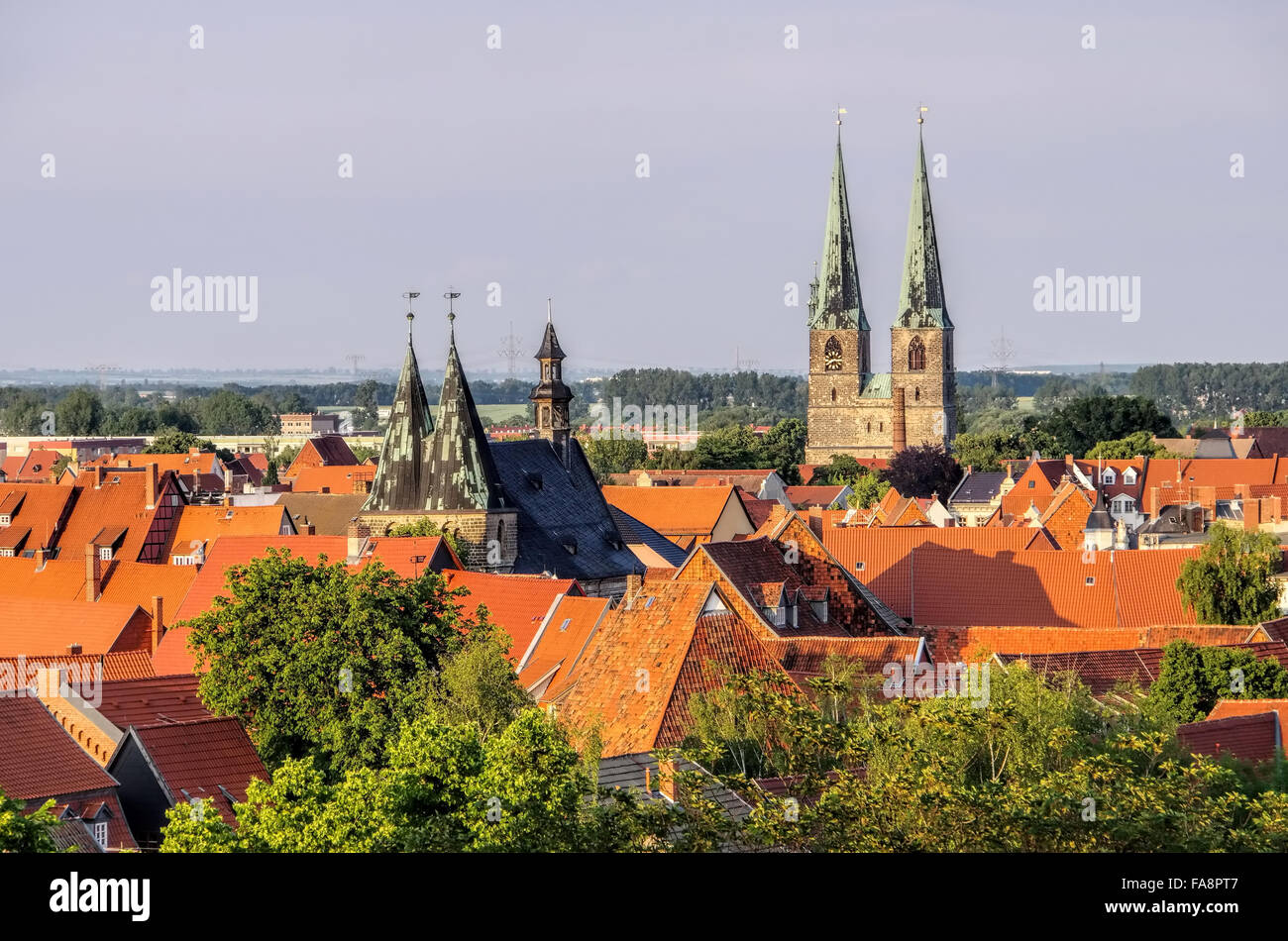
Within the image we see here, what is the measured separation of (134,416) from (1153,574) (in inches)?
6122

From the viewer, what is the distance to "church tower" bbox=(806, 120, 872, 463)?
5512 inches

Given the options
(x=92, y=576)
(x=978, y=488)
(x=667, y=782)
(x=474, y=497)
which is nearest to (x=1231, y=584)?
(x=474, y=497)

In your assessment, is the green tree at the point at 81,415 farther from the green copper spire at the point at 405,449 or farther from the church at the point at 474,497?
the green copper spire at the point at 405,449

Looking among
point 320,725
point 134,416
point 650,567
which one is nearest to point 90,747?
point 320,725

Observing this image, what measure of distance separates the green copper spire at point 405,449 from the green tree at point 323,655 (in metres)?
18.4

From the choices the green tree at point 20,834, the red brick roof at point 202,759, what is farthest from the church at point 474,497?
the green tree at point 20,834

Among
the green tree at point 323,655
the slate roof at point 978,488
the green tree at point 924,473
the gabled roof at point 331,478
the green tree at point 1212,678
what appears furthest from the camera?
the green tree at point 924,473

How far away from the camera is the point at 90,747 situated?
2534 cm

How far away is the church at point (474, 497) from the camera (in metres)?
47.4

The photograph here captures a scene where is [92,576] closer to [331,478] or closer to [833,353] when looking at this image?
[331,478]

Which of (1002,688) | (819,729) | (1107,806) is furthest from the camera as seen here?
(1002,688)
